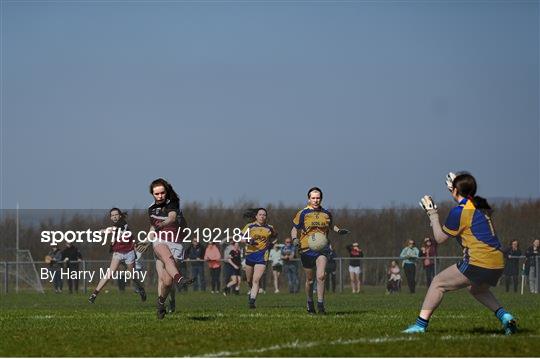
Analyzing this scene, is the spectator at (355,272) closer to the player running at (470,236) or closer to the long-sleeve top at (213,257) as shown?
the long-sleeve top at (213,257)

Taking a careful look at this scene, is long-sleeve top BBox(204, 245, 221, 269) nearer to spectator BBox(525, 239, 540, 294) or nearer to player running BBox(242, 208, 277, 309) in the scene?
spectator BBox(525, 239, 540, 294)

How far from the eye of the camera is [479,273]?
14.9 m

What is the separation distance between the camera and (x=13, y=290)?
1804 inches

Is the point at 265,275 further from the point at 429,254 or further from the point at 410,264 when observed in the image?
the point at 429,254

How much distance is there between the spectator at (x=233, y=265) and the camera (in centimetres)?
4097

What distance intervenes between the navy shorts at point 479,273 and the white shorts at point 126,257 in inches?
555

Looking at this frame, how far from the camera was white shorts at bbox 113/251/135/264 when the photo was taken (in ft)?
92.2

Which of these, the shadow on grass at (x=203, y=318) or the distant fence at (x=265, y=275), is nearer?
the shadow on grass at (x=203, y=318)

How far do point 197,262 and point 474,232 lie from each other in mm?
28220

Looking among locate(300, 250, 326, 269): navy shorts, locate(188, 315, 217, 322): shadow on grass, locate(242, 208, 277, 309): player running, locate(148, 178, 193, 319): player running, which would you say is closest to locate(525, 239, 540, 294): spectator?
locate(242, 208, 277, 309): player running

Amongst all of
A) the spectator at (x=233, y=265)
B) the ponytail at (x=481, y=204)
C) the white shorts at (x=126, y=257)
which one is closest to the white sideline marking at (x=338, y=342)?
the ponytail at (x=481, y=204)

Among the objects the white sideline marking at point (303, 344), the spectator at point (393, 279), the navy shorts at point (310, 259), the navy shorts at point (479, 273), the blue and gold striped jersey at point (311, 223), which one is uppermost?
the blue and gold striped jersey at point (311, 223)

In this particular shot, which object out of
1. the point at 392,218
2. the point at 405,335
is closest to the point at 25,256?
the point at 392,218

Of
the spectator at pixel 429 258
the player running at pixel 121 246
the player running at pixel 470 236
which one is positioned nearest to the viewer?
the player running at pixel 470 236
